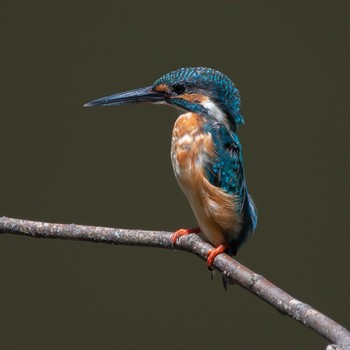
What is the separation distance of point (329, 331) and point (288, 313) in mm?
102

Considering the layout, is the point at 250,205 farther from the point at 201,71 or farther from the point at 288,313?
Result: the point at 288,313

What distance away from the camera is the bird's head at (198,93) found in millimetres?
1636

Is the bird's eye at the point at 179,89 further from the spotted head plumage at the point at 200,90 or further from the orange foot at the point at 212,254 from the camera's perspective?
the orange foot at the point at 212,254

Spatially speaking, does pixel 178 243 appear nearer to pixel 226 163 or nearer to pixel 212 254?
pixel 212 254

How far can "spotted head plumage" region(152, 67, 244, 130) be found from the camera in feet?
5.37

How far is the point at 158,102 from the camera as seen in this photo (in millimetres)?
1662

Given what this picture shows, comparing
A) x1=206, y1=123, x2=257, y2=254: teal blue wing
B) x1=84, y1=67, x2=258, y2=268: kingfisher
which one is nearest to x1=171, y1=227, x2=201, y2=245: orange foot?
x1=84, y1=67, x2=258, y2=268: kingfisher

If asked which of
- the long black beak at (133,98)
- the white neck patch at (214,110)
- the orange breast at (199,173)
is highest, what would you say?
the long black beak at (133,98)

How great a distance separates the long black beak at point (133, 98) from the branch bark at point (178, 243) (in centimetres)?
28

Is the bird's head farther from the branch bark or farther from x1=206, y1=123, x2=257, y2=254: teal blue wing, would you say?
the branch bark

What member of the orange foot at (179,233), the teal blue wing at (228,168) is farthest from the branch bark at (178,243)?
the teal blue wing at (228,168)

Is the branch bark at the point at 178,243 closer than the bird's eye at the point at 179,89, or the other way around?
the branch bark at the point at 178,243

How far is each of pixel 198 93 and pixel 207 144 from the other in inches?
4.3

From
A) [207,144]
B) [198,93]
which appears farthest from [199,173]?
[198,93]
